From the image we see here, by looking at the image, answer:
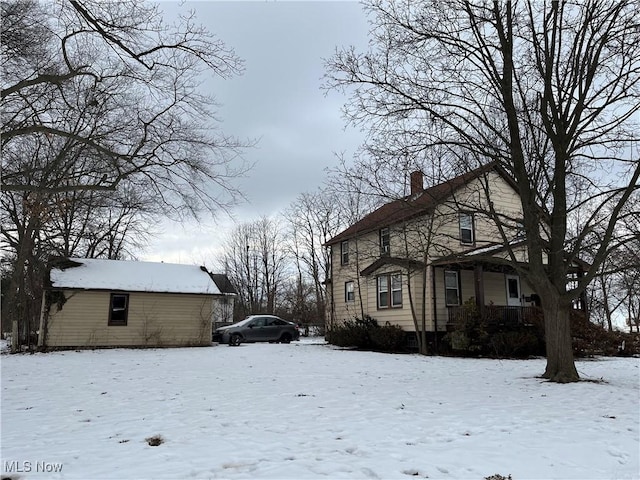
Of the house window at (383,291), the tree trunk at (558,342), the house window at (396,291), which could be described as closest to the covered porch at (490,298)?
the house window at (396,291)

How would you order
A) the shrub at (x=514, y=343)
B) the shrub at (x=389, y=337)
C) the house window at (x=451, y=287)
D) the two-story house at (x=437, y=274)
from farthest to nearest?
1. the house window at (x=451, y=287)
2. the shrub at (x=389, y=337)
3. the two-story house at (x=437, y=274)
4. the shrub at (x=514, y=343)

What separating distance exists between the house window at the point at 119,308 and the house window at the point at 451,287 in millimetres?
13799

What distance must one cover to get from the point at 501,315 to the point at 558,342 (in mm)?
7111

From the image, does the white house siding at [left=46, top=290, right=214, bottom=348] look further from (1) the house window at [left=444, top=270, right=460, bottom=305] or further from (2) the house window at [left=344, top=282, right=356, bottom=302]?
(1) the house window at [left=444, top=270, right=460, bottom=305]

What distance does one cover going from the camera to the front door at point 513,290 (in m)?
20.8

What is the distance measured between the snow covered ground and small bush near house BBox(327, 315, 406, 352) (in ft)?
27.0

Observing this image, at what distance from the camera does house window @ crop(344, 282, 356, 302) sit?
80.0 feet

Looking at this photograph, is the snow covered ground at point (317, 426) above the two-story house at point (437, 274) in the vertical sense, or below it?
below

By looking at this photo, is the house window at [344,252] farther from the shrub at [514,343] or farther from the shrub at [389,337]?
the shrub at [514,343]

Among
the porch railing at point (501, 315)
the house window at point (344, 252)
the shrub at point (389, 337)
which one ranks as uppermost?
the house window at point (344, 252)

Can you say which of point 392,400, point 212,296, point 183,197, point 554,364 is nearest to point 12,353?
point 212,296

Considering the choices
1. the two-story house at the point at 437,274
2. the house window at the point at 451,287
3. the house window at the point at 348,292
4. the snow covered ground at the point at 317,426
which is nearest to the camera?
the snow covered ground at the point at 317,426
